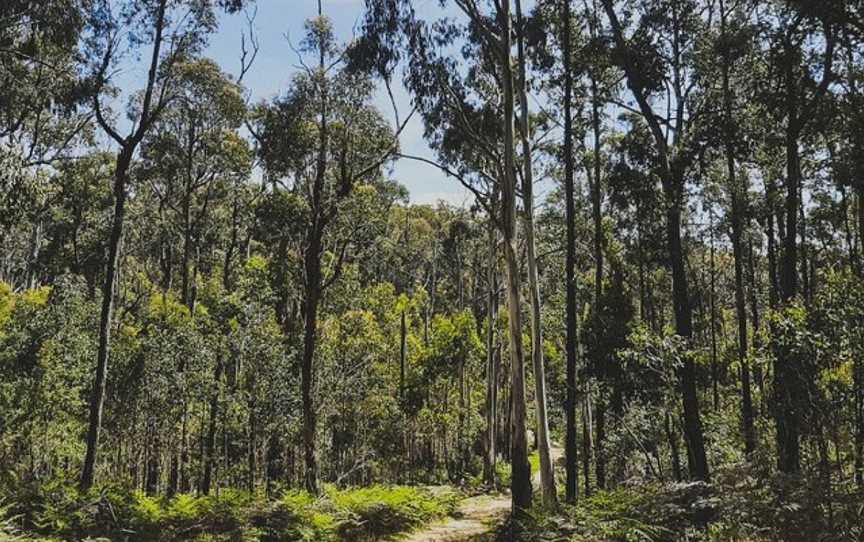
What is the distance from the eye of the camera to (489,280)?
22266 millimetres

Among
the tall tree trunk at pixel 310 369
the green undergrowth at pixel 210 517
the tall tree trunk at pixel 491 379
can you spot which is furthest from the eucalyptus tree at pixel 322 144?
the tall tree trunk at pixel 491 379

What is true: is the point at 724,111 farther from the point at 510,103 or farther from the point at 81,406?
the point at 81,406

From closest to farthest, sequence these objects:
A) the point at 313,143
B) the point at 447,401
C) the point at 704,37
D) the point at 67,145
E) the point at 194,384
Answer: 1. the point at 704,37
2. the point at 313,143
3. the point at 194,384
4. the point at 67,145
5. the point at 447,401

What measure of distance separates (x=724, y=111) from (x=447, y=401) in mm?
22641

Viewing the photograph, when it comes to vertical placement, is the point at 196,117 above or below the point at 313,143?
above

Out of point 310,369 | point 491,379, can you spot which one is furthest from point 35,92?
point 491,379

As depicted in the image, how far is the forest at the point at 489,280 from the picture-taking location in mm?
7957

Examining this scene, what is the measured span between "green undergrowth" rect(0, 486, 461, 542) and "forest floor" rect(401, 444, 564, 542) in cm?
50

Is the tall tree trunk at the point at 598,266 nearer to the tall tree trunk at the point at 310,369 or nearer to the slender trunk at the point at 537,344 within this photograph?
the slender trunk at the point at 537,344

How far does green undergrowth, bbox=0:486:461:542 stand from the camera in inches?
397

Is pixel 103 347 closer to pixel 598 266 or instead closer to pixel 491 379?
pixel 598 266

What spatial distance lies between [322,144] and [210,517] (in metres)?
8.45

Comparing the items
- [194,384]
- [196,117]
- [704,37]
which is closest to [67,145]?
[196,117]

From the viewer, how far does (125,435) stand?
2181cm
